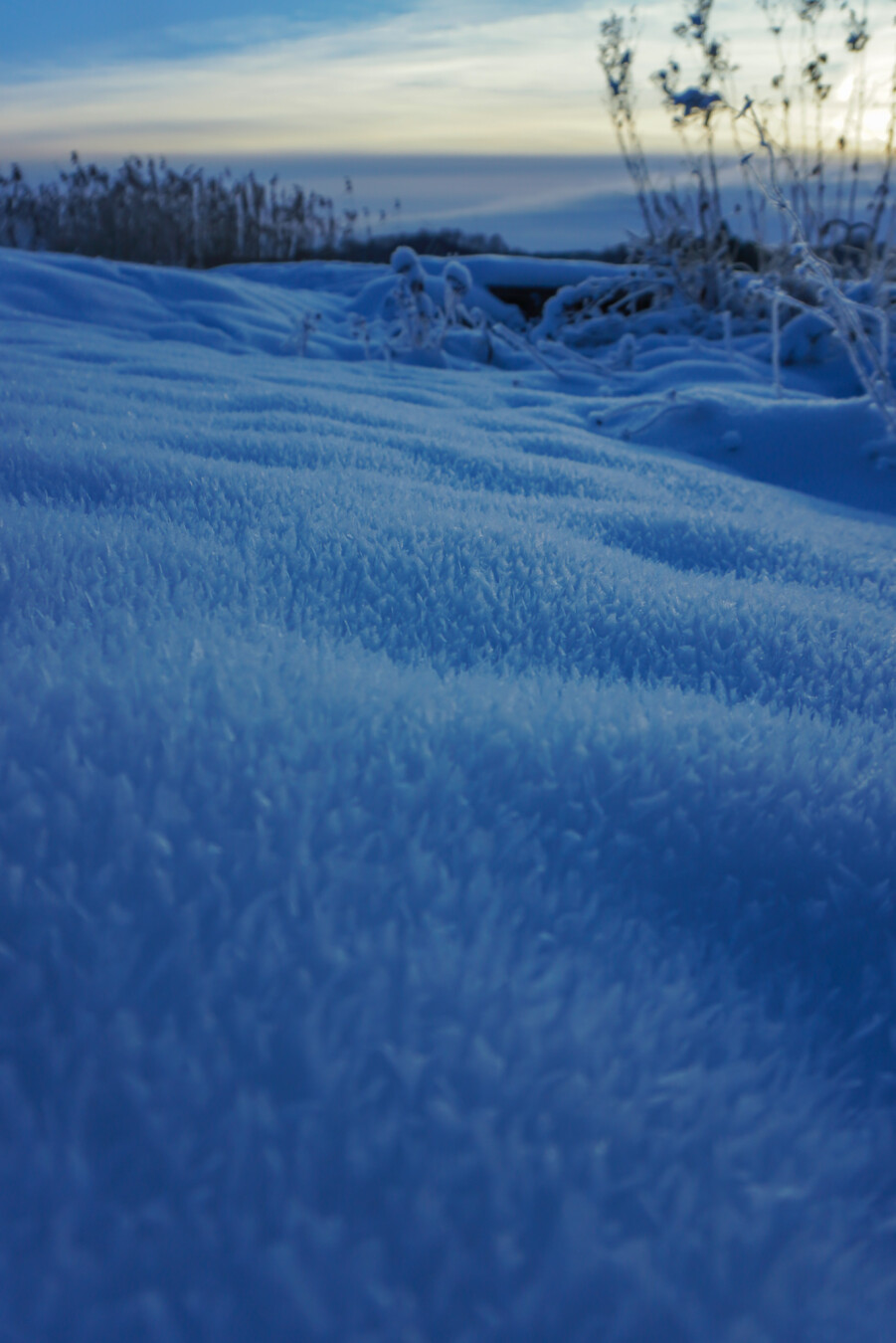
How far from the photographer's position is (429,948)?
1.33ft

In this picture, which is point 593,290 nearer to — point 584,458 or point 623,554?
point 584,458

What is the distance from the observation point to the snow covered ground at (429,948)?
1.01ft

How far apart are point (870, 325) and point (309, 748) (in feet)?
12.7

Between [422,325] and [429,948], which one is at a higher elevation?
[422,325]

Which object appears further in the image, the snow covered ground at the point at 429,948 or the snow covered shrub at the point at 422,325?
the snow covered shrub at the point at 422,325

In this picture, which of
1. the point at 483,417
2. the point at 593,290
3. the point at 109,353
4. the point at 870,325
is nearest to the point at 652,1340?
the point at 483,417

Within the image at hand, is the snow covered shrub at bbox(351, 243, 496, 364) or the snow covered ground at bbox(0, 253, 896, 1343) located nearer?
the snow covered ground at bbox(0, 253, 896, 1343)

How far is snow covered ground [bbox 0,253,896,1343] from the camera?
31 centimetres

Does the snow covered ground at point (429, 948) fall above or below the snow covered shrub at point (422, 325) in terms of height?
below

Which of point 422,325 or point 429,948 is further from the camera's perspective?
point 422,325

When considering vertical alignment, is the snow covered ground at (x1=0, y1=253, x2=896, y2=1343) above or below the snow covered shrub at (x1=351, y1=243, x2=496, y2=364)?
below

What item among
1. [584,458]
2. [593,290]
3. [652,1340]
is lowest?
[652,1340]

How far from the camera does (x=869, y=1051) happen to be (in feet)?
1.43

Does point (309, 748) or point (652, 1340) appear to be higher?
point (309, 748)
